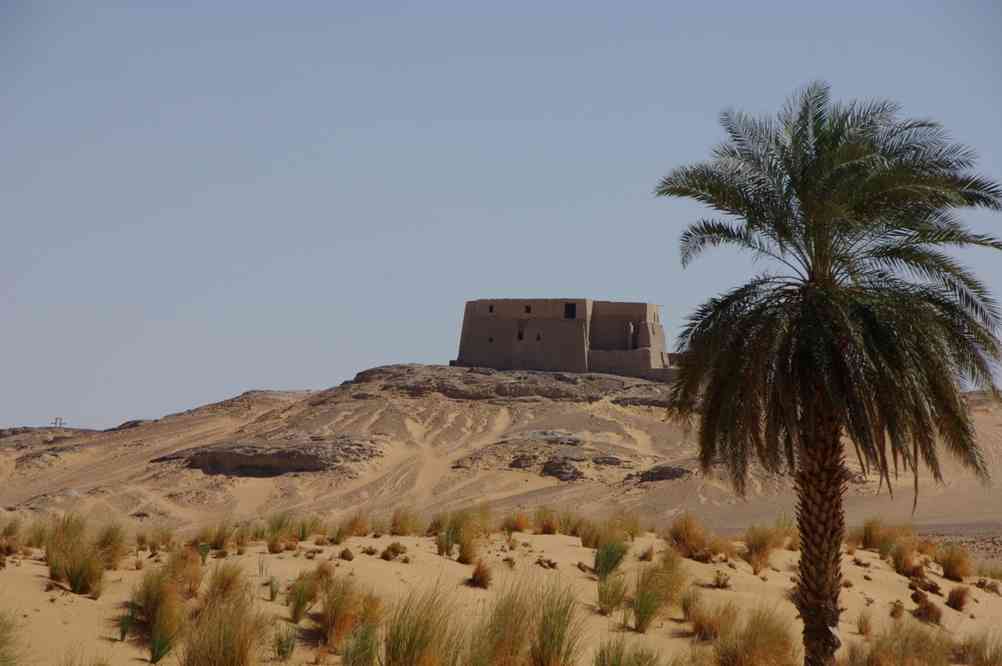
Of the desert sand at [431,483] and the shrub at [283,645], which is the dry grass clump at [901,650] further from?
the shrub at [283,645]

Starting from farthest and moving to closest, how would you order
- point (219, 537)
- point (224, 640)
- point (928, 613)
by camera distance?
point (928, 613) → point (219, 537) → point (224, 640)

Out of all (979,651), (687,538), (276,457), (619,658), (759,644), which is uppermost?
(276,457)

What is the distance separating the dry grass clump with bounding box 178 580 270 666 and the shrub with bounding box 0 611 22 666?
138 centimetres

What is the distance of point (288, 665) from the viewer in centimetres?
1109

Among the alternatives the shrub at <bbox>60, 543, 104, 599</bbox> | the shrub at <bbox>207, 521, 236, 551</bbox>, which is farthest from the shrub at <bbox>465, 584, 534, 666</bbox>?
the shrub at <bbox>207, 521, 236, 551</bbox>

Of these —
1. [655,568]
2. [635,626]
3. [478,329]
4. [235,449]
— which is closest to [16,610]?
[635,626]

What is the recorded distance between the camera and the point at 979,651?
49.1ft

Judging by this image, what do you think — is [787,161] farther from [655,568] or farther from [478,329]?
[478,329]

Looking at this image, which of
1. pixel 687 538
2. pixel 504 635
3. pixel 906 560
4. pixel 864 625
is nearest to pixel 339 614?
pixel 504 635

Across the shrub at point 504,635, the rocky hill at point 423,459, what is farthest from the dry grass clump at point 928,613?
the rocky hill at point 423,459

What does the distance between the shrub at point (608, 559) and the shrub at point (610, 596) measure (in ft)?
3.14

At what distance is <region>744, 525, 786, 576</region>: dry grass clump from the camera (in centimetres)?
1891

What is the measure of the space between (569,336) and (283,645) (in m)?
47.4

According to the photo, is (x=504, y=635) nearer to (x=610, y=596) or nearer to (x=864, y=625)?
(x=610, y=596)
